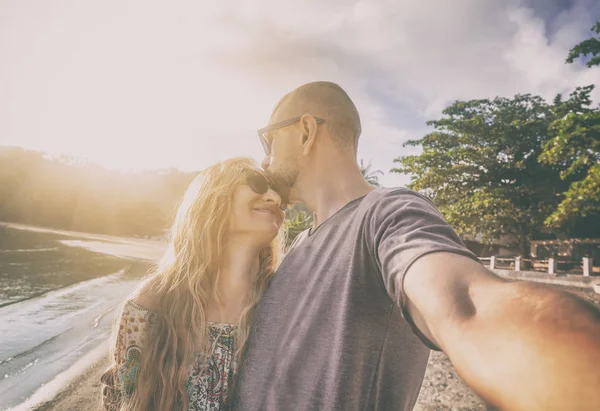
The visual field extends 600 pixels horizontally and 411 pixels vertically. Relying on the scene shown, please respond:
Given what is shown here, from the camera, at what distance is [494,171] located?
20641mm

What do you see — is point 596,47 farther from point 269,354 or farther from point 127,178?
point 127,178

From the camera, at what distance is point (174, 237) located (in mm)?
2553

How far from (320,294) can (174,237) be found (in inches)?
63.3

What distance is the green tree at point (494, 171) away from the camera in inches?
736

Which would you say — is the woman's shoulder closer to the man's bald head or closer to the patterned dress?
the patterned dress

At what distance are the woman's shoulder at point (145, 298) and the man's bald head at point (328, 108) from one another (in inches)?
57.3

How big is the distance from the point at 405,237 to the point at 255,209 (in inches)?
64.9

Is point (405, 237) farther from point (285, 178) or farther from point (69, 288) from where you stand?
point (69, 288)

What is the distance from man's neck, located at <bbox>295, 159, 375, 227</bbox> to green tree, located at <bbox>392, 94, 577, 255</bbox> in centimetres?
1846

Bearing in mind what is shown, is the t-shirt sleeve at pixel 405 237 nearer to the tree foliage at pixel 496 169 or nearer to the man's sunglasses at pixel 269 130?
the man's sunglasses at pixel 269 130

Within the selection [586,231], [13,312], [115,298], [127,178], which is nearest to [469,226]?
[586,231]

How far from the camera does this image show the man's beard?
2.14 m

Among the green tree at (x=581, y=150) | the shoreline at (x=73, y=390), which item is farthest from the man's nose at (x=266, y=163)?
the green tree at (x=581, y=150)

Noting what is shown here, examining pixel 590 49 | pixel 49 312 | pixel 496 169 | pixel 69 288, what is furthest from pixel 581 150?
pixel 69 288
